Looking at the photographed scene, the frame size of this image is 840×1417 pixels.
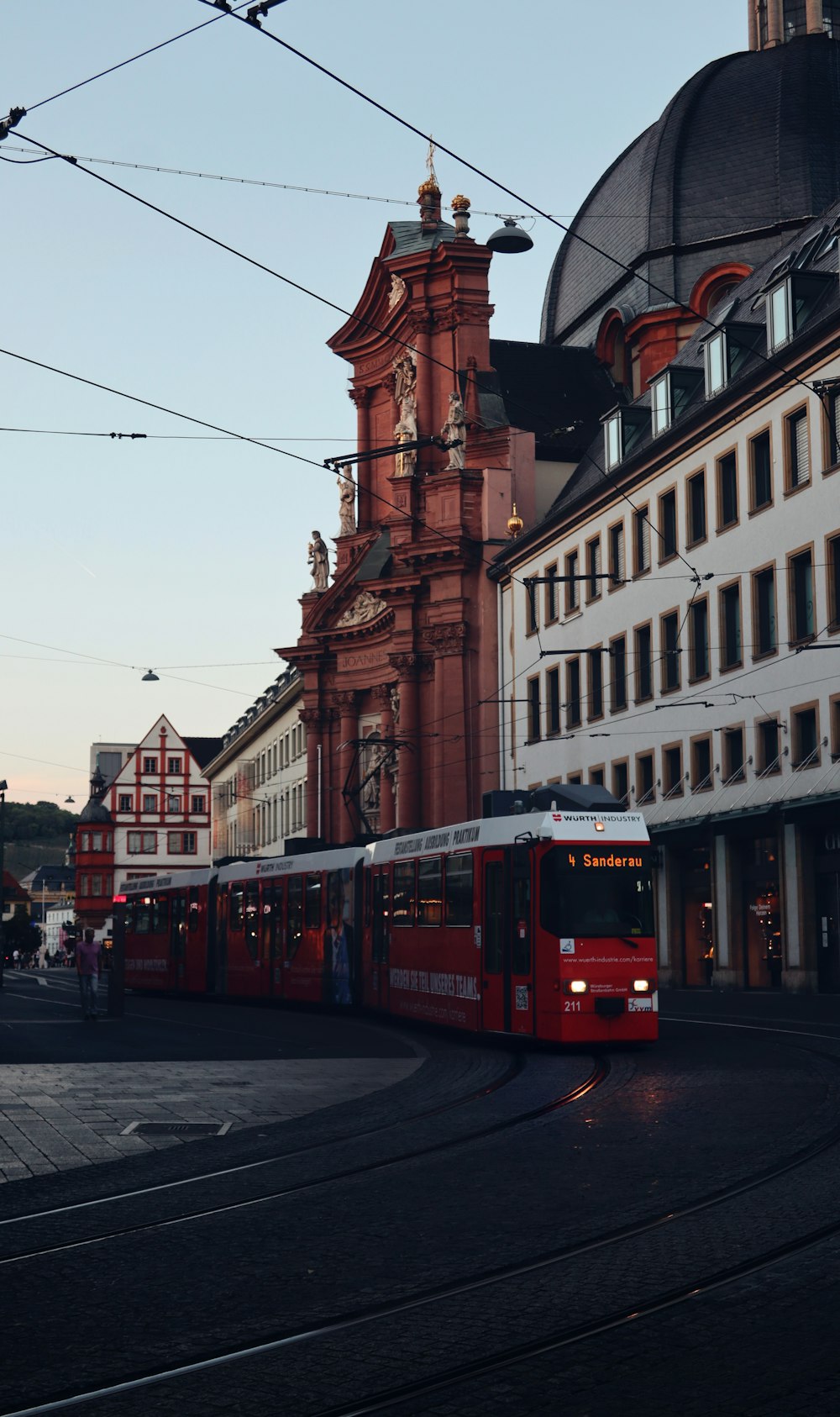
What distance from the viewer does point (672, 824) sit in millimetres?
41594

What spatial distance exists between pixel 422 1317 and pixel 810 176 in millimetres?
54308

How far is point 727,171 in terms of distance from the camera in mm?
58625

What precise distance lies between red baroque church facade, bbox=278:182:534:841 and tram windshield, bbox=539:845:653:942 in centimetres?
3383

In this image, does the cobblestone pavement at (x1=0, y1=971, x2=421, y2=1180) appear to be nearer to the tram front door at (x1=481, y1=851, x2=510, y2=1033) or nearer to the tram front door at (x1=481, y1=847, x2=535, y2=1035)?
the tram front door at (x1=481, y1=851, x2=510, y2=1033)

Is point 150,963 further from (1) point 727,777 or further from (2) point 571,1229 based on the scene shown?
(2) point 571,1229

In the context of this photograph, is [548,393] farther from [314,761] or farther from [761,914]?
[761,914]

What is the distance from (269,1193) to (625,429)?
39247 mm

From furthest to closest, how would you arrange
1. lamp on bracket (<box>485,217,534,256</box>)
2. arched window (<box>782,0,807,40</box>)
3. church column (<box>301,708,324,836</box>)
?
church column (<box>301,708,324,836</box>) → arched window (<box>782,0,807,40</box>) → lamp on bracket (<box>485,217,534,256</box>)

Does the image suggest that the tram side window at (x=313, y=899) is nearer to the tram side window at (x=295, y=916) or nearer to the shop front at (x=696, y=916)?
the tram side window at (x=295, y=916)

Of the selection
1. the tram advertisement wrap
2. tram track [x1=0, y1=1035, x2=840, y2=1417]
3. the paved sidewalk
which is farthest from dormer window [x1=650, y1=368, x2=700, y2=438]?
tram track [x1=0, y1=1035, x2=840, y2=1417]

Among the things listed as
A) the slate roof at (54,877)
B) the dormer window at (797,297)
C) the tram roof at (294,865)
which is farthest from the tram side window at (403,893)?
the slate roof at (54,877)

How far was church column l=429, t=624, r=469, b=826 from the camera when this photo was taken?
59.5 meters

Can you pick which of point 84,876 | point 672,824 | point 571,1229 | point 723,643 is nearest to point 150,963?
point 672,824

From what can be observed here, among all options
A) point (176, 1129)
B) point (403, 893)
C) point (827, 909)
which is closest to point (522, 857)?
point (403, 893)
